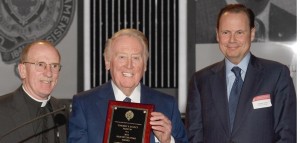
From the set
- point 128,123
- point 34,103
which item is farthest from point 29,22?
point 128,123

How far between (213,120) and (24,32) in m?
3.43

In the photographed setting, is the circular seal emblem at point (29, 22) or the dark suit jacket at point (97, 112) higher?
the circular seal emblem at point (29, 22)

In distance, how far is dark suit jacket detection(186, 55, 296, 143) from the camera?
2.63 metres

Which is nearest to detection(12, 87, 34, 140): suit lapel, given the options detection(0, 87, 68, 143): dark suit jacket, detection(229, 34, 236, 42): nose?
detection(0, 87, 68, 143): dark suit jacket

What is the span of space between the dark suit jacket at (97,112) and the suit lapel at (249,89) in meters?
0.29

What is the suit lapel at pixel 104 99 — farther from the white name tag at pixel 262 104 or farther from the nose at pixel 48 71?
the white name tag at pixel 262 104

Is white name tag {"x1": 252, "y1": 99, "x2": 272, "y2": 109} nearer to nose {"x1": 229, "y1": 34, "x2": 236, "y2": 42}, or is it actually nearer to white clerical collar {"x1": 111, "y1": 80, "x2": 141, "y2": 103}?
nose {"x1": 229, "y1": 34, "x2": 236, "y2": 42}

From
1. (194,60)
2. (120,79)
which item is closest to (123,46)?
(120,79)

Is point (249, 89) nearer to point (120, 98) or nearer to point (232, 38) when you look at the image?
point (232, 38)

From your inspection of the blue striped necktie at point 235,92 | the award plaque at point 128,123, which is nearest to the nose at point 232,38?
the blue striped necktie at point 235,92

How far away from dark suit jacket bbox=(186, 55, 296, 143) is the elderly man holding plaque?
1.00ft

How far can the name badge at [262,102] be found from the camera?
2.64m

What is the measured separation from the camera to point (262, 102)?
2646mm

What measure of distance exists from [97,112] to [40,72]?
40 cm
